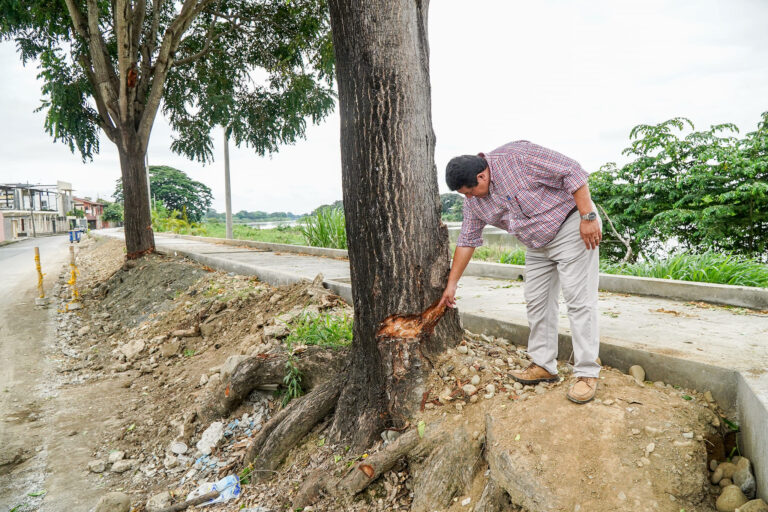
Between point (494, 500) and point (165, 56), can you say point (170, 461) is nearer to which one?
point (494, 500)

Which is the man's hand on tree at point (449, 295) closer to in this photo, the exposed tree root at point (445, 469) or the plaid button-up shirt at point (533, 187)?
the plaid button-up shirt at point (533, 187)

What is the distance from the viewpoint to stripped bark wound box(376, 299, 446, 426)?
3.13m

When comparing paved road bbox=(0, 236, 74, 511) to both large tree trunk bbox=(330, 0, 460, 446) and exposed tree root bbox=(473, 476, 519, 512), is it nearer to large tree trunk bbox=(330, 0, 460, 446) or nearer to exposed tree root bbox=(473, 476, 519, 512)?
large tree trunk bbox=(330, 0, 460, 446)

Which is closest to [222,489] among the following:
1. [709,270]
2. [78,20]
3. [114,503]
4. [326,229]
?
[114,503]

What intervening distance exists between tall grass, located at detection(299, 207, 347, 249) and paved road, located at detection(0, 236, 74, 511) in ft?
19.9

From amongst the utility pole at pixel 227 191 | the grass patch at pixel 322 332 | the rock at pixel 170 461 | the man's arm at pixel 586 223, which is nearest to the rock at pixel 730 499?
the man's arm at pixel 586 223

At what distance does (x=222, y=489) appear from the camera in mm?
3395

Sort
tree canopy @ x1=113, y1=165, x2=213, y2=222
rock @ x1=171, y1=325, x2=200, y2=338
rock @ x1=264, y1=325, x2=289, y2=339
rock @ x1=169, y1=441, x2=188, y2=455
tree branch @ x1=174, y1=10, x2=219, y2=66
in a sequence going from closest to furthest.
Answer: rock @ x1=169, y1=441, x2=188, y2=455 < rock @ x1=264, y1=325, x2=289, y2=339 < rock @ x1=171, y1=325, x2=200, y2=338 < tree branch @ x1=174, y1=10, x2=219, y2=66 < tree canopy @ x1=113, y1=165, x2=213, y2=222

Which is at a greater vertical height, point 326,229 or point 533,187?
point 533,187

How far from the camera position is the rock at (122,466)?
4.02 meters

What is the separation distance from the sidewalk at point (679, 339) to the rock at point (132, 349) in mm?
2949

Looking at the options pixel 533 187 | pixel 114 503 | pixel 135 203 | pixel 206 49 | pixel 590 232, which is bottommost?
pixel 114 503

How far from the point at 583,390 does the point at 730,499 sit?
78 cm

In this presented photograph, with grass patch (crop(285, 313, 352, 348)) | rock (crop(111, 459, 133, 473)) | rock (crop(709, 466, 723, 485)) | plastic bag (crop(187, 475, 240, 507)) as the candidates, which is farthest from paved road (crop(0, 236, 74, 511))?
rock (crop(709, 466, 723, 485))
